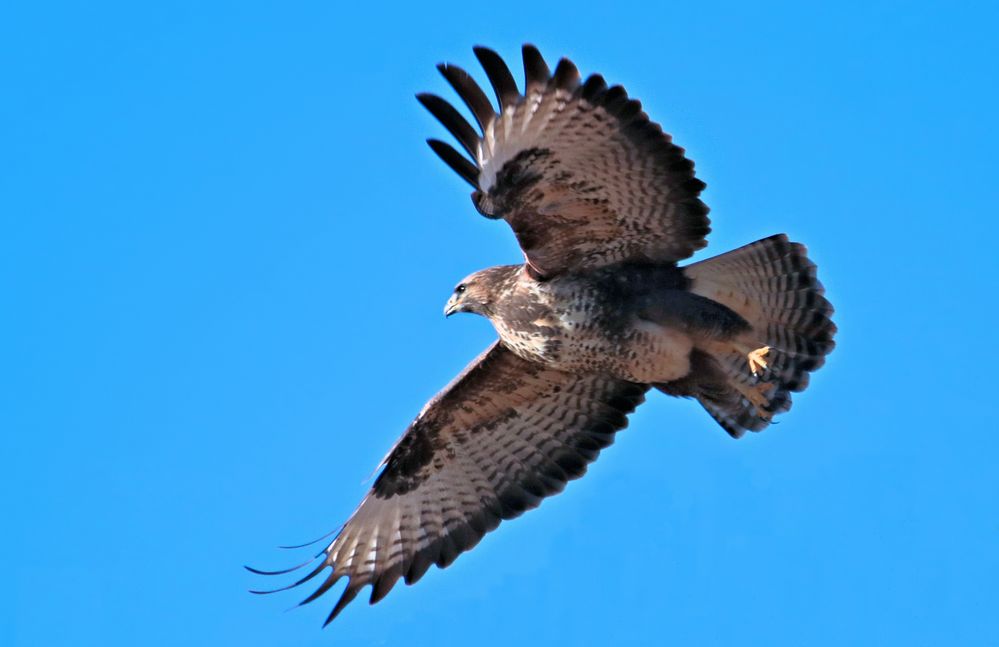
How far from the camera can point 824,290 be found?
8438 mm

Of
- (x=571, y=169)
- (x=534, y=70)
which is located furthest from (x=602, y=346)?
(x=534, y=70)

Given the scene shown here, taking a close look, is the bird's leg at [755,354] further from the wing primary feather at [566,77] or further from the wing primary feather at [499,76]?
the wing primary feather at [499,76]

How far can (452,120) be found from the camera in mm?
7652

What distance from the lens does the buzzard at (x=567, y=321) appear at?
769 centimetres

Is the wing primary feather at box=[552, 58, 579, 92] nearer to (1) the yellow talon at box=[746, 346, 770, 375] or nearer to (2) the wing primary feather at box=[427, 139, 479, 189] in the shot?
(2) the wing primary feather at box=[427, 139, 479, 189]

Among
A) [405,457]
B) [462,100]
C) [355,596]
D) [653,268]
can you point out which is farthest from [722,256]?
[355,596]

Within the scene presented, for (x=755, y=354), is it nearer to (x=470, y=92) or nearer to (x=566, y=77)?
(x=566, y=77)

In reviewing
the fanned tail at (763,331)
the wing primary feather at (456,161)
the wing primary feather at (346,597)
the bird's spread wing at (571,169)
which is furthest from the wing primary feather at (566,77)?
the wing primary feather at (346,597)

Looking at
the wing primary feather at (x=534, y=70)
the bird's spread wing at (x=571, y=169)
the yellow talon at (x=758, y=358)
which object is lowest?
the yellow talon at (x=758, y=358)

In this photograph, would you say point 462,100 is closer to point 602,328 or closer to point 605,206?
point 605,206

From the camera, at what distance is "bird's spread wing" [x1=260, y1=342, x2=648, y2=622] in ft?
29.9

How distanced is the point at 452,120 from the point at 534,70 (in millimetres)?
515

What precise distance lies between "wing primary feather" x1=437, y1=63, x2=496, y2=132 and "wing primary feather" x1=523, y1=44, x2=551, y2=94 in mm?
229

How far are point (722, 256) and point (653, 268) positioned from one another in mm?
409
